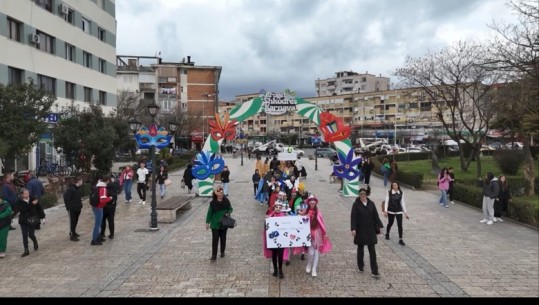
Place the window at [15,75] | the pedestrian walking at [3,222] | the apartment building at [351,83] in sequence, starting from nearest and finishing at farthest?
the pedestrian walking at [3,222]
the window at [15,75]
the apartment building at [351,83]

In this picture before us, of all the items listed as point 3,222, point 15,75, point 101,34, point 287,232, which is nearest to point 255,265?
point 287,232

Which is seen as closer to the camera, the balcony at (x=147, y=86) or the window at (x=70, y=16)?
the window at (x=70, y=16)

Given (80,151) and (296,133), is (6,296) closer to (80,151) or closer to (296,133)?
(80,151)

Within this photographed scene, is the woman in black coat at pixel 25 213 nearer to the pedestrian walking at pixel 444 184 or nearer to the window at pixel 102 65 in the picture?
the pedestrian walking at pixel 444 184

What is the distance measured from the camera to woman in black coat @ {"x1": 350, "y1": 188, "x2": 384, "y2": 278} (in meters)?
8.48

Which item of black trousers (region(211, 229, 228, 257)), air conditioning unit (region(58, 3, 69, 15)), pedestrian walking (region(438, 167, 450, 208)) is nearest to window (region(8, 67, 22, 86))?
air conditioning unit (region(58, 3, 69, 15))

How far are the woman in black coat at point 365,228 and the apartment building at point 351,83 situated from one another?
112687 mm

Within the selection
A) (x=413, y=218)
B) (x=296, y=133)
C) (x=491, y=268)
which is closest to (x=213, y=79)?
(x=296, y=133)

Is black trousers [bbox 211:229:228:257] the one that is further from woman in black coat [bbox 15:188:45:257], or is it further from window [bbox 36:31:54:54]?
window [bbox 36:31:54:54]

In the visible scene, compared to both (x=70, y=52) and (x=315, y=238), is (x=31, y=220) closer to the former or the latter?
(x=315, y=238)

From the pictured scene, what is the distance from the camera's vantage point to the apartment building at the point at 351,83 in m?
121

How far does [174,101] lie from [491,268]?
74.2m

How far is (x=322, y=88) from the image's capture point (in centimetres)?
13350

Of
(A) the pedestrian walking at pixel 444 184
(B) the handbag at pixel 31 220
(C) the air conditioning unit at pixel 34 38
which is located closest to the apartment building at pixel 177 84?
(C) the air conditioning unit at pixel 34 38
